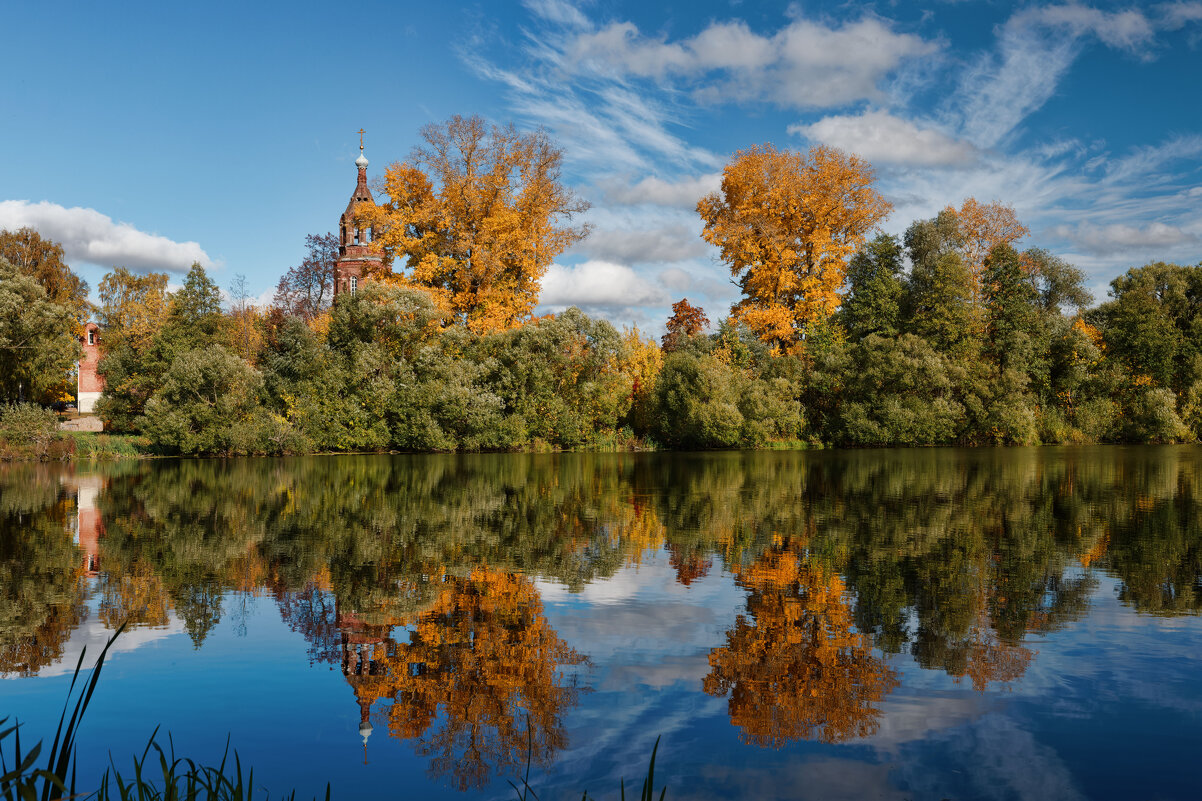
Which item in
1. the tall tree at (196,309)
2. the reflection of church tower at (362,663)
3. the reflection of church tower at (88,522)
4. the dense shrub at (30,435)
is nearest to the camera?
the reflection of church tower at (362,663)

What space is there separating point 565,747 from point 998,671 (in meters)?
3.06

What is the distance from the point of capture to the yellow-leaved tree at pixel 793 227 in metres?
41.1

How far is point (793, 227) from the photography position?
4200 centimetres

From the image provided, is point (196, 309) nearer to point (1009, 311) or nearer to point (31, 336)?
point (31, 336)

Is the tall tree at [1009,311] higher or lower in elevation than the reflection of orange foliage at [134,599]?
higher

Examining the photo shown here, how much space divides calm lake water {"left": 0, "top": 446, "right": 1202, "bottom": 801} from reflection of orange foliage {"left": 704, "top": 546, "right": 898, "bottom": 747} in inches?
1.1

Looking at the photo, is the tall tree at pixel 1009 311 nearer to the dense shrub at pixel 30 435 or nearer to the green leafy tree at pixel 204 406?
the green leafy tree at pixel 204 406

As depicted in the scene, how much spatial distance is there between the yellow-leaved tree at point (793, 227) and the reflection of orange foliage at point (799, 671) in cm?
3535

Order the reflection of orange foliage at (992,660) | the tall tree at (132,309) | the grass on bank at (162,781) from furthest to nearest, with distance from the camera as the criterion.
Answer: the tall tree at (132,309), the reflection of orange foliage at (992,660), the grass on bank at (162,781)

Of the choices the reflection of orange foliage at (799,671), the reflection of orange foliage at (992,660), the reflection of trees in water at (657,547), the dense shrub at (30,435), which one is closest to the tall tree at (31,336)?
the dense shrub at (30,435)

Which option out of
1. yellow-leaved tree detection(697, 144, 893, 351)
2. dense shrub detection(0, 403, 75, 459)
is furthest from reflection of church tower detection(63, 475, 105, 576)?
yellow-leaved tree detection(697, 144, 893, 351)

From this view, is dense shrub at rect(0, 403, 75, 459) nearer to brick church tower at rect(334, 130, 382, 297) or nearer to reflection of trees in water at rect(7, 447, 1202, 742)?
reflection of trees in water at rect(7, 447, 1202, 742)

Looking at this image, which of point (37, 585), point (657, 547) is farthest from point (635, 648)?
point (37, 585)

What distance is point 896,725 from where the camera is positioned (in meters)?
4.52
